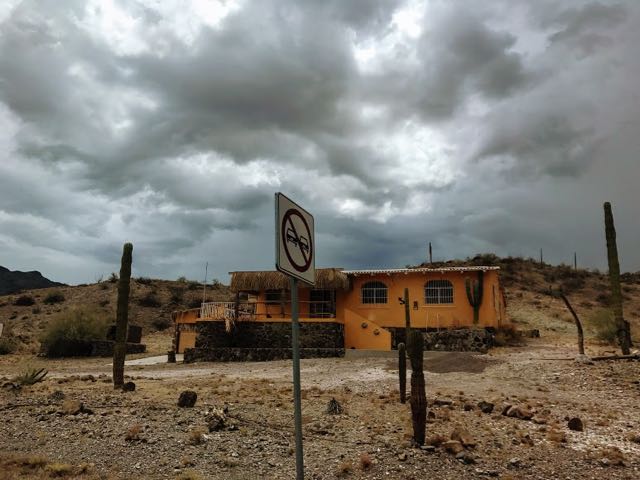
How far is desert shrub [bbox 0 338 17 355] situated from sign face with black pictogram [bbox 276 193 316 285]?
37252mm

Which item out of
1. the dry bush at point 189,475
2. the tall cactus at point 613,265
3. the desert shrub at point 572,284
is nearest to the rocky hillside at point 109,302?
the tall cactus at point 613,265

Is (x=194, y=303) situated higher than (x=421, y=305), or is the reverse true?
(x=194, y=303)

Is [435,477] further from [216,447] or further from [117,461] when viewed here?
[117,461]

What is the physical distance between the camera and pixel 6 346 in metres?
35.2

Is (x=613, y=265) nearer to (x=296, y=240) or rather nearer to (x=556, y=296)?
(x=296, y=240)

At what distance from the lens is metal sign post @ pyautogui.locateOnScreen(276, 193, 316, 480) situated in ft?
13.9

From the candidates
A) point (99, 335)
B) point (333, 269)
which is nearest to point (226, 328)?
point (333, 269)

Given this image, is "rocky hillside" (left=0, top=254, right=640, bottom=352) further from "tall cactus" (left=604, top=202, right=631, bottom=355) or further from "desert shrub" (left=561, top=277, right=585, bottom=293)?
"tall cactus" (left=604, top=202, right=631, bottom=355)

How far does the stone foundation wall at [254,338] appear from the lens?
1106 inches

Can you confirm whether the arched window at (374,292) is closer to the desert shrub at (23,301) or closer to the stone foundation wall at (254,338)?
the stone foundation wall at (254,338)

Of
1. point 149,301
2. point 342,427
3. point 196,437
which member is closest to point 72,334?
point 149,301

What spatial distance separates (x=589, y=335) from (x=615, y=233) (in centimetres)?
1438

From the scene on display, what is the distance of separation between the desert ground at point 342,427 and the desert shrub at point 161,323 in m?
36.8

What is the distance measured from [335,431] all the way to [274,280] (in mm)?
21332
